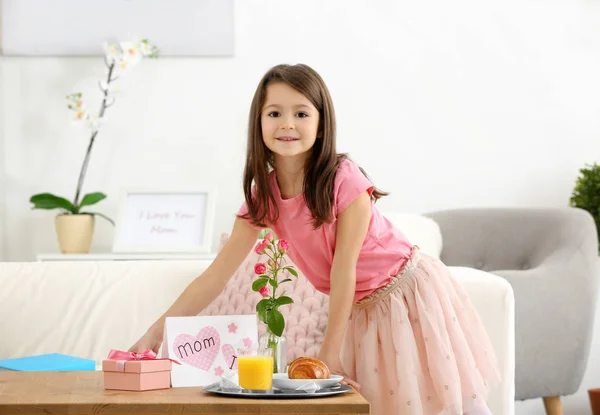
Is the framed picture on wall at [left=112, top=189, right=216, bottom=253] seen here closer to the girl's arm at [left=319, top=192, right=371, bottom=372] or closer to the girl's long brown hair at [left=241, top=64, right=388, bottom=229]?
the girl's long brown hair at [left=241, top=64, right=388, bottom=229]

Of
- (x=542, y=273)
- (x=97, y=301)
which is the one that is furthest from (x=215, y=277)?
(x=542, y=273)

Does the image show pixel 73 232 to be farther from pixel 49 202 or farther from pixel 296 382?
pixel 296 382

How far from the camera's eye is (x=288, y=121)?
1566 millimetres

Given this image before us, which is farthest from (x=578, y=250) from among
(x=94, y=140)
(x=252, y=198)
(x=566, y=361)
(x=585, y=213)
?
(x=94, y=140)

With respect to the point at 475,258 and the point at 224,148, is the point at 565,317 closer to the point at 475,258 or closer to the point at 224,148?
the point at 475,258

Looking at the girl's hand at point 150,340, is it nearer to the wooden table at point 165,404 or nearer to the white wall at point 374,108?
the wooden table at point 165,404

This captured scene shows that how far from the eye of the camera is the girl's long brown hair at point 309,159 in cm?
158

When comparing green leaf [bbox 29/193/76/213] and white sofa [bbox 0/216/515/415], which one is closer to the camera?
white sofa [bbox 0/216/515/415]

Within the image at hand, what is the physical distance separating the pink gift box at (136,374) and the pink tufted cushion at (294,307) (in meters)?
0.83

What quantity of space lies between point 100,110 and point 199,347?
90.5 inches

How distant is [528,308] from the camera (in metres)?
2.78

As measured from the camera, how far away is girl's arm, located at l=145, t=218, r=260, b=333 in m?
1.66

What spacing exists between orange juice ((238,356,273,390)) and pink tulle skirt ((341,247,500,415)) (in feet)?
1.37

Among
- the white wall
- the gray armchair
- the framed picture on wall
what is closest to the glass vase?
the gray armchair
